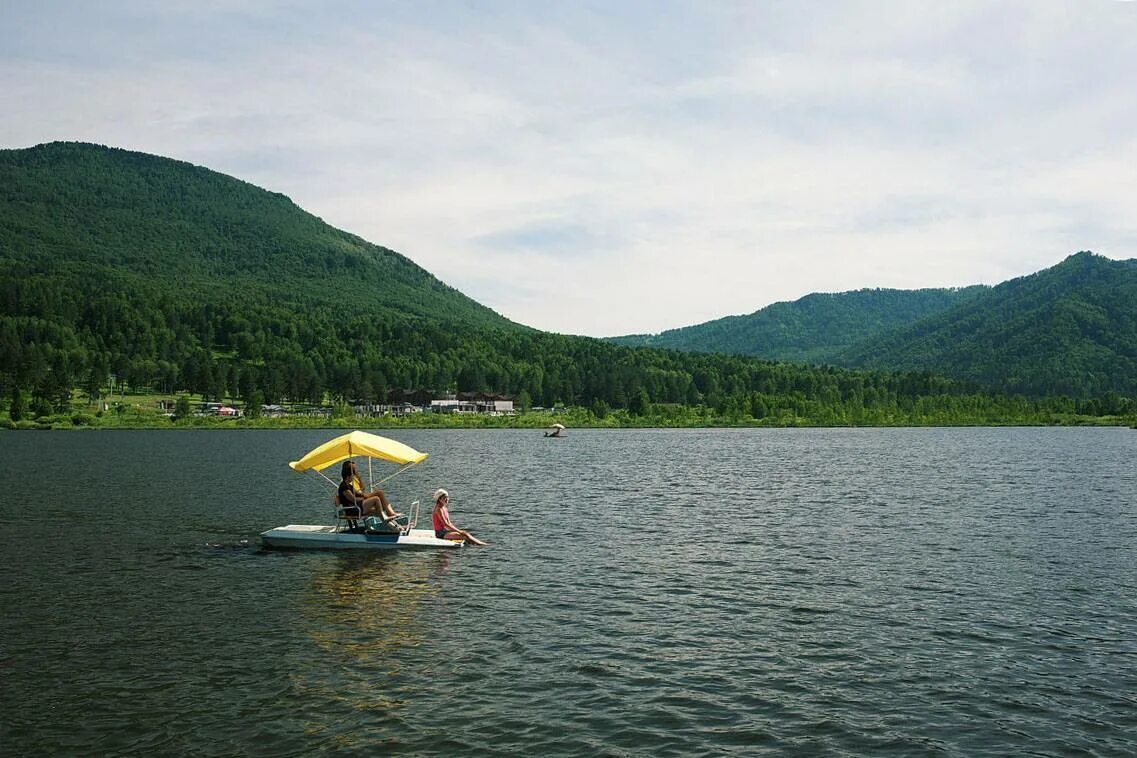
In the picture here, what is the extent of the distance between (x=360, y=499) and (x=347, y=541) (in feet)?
8.06

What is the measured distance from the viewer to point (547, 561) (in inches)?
1687

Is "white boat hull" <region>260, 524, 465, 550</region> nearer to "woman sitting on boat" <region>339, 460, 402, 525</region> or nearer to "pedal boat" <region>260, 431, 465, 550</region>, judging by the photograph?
"pedal boat" <region>260, 431, 465, 550</region>

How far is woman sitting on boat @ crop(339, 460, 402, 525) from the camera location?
46.2m

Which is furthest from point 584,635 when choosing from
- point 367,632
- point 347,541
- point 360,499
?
point 360,499

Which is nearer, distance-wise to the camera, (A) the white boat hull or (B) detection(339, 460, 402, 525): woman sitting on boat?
(A) the white boat hull

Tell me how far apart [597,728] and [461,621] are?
1101 cm

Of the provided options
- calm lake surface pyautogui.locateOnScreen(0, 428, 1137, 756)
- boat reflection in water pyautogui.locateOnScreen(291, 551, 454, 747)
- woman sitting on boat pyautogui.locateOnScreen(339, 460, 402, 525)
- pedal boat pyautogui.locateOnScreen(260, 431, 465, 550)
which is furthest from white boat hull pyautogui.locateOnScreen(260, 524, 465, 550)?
woman sitting on boat pyautogui.locateOnScreen(339, 460, 402, 525)

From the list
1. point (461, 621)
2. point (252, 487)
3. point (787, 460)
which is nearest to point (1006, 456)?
point (787, 460)

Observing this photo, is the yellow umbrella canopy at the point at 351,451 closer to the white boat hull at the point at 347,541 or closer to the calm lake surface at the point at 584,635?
the white boat hull at the point at 347,541

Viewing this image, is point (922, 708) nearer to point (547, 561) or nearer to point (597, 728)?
point (597, 728)

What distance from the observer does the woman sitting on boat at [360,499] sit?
152 feet

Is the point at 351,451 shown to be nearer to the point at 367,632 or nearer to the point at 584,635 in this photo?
the point at 367,632

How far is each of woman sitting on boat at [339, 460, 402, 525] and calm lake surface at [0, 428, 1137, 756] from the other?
2.60 m

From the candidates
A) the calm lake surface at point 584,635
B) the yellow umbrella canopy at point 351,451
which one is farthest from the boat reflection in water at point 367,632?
the yellow umbrella canopy at point 351,451
